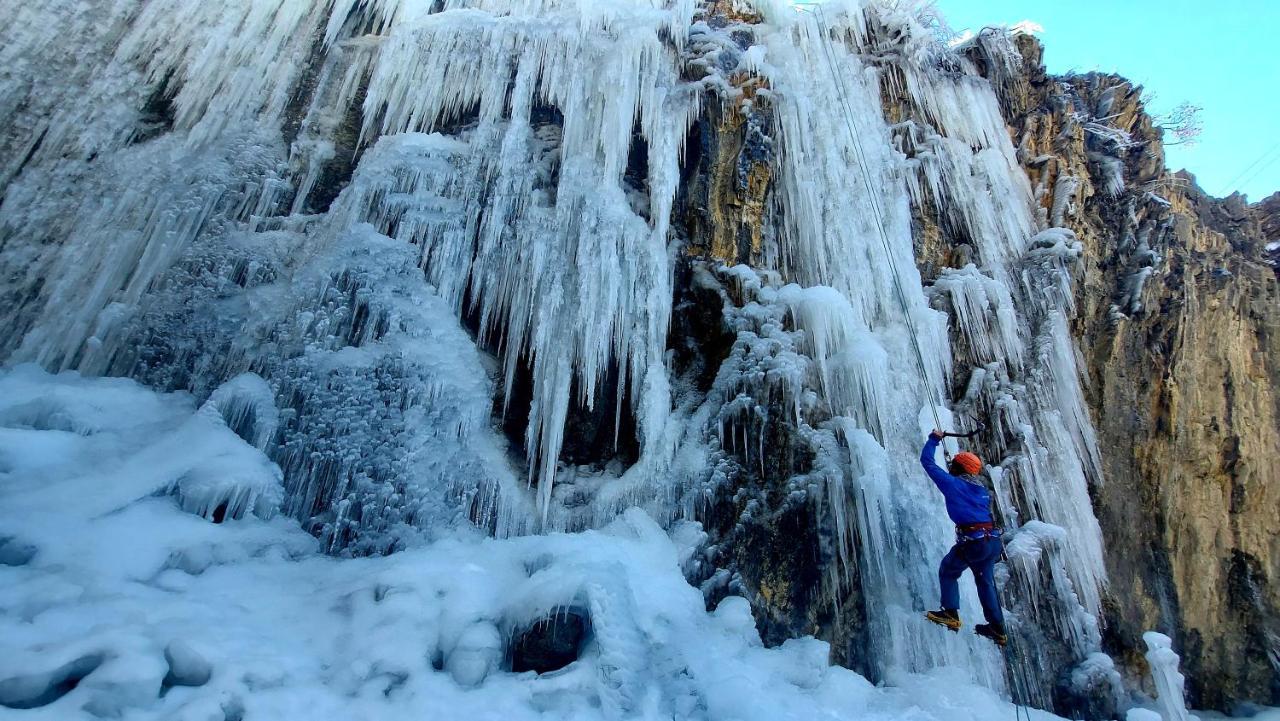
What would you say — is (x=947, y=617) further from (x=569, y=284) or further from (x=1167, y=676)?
(x=569, y=284)

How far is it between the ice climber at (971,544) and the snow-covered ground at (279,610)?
1.75 ft

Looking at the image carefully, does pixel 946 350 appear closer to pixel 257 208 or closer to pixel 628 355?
pixel 628 355

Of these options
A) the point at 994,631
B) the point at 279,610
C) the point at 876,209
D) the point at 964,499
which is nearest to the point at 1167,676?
the point at 994,631

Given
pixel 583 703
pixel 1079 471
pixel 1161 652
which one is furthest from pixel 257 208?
pixel 1161 652

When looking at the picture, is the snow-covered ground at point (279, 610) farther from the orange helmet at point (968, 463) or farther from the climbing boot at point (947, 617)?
the orange helmet at point (968, 463)

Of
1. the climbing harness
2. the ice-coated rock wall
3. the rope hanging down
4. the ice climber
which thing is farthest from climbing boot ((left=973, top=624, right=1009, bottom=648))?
the rope hanging down

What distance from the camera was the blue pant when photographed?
4.68 meters

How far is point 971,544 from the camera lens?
4.70m

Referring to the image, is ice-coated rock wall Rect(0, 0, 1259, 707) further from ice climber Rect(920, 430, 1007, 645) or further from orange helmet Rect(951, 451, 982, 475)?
orange helmet Rect(951, 451, 982, 475)

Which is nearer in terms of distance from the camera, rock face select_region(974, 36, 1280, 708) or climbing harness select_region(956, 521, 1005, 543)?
climbing harness select_region(956, 521, 1005, 543)

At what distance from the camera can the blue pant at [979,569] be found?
4.68 meters

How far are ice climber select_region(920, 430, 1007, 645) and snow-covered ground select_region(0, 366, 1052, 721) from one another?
21.0 inches

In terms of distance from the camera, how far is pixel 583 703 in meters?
3.74

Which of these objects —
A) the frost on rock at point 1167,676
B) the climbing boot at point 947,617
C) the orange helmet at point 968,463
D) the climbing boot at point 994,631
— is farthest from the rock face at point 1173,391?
the orange helmet at point 968,463
